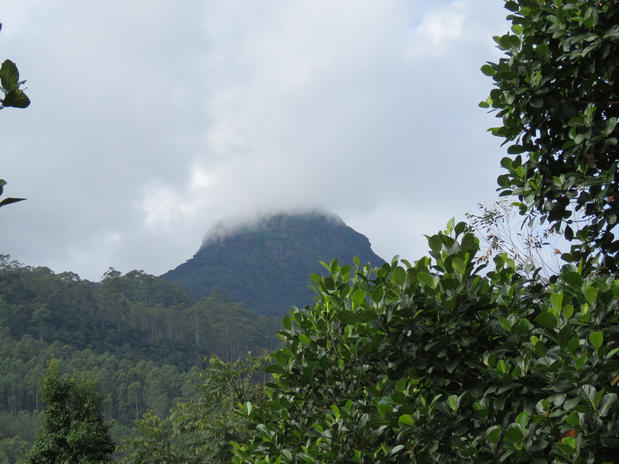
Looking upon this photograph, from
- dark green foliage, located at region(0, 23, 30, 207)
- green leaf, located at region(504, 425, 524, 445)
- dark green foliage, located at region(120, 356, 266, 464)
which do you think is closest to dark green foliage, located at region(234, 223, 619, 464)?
green leaf, located at region(504, 425, 524, 445)

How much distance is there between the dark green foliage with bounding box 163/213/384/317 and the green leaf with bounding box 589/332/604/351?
144778 mm

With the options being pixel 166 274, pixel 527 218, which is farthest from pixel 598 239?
pixel 166 274

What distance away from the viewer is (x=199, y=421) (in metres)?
17.7

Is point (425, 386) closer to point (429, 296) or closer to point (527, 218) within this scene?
point (429, 296)

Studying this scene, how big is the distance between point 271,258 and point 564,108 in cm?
17364

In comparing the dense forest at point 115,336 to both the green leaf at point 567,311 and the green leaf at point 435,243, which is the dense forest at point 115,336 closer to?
the green leaf at point 435,243

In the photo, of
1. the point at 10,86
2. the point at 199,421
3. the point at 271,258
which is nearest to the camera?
the point at 10,86

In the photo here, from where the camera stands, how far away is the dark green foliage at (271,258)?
518 feet

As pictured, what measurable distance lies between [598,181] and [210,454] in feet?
51.5

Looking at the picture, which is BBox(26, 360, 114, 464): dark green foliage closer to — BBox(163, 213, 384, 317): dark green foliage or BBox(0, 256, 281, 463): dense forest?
BBox(0, 256, 281, 463): dense forest

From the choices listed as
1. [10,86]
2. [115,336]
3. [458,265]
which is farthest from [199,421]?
[115,336]

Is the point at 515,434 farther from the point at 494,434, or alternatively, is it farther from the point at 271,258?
the point at 271,258

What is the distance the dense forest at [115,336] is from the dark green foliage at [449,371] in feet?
160

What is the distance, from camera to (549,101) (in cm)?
312
